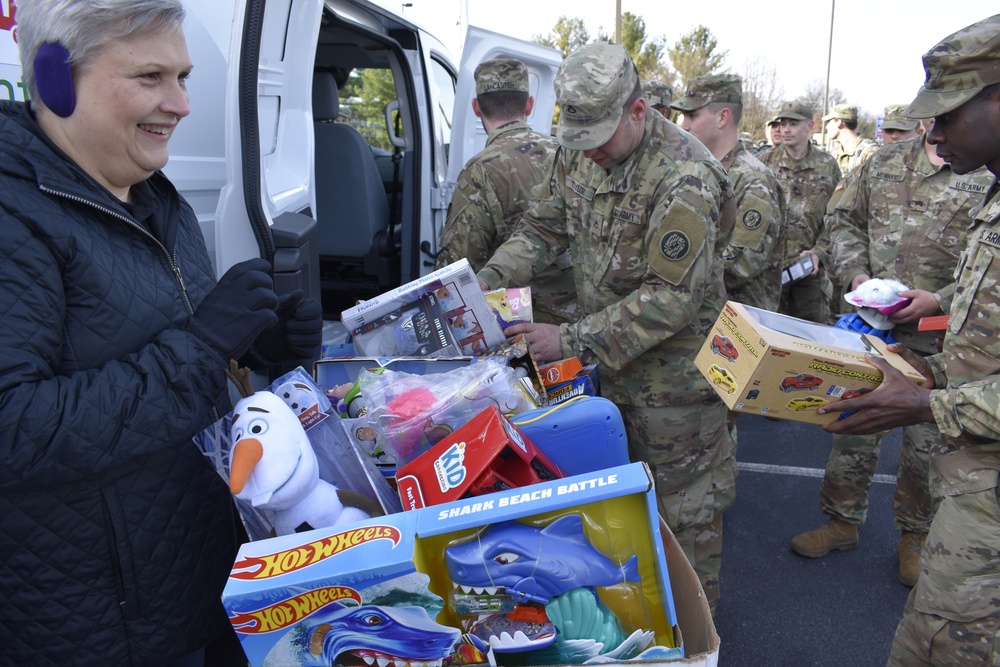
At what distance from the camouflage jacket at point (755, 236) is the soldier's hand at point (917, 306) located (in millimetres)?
821

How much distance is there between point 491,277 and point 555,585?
148cm

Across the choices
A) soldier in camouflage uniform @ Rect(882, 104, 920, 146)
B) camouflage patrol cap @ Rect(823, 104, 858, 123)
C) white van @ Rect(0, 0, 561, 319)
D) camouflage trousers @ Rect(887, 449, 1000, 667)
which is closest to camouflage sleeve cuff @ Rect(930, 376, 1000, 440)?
camouflage trousers @ Rect(887, 449, 1000, 667)

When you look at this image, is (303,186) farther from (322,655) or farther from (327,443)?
(322,655)

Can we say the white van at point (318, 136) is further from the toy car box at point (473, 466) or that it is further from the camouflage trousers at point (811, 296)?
the camouflage trousers at point (811, 296)

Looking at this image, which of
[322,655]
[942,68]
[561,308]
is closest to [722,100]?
[561,308]

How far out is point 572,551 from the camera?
1.05 metres

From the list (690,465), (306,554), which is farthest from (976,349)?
(306,554)

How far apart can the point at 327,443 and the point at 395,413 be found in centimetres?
16

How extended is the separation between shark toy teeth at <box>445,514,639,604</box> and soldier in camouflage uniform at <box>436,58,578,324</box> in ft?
7.17

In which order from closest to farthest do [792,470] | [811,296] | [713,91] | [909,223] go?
[909,223] → [713,91] → [792,470] → [811,296]

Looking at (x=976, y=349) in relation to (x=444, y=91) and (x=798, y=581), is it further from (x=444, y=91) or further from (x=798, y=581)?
(x=444, y=91)

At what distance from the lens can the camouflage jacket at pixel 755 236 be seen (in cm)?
331

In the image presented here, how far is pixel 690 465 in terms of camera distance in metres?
2.28

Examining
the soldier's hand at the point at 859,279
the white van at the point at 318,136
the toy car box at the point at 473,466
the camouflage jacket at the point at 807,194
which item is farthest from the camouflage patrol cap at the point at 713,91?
the toy car box at the point at 473,466
